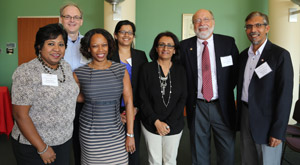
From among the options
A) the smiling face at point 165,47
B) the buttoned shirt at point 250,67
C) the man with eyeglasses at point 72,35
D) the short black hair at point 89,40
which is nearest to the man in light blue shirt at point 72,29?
the man with eyeglasses at point 72,35

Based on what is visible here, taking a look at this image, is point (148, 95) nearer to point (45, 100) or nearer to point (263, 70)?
point (45, 100)

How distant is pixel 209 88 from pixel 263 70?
0.52 meters

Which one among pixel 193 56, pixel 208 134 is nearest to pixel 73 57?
pixel 193 56

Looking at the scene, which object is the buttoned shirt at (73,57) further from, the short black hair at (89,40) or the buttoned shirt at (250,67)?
the buttoned shirt at (250,67)

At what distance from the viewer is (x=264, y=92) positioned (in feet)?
6.22

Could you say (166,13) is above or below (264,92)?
above

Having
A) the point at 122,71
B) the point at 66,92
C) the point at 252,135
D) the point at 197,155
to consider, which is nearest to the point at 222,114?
the point at 252,135

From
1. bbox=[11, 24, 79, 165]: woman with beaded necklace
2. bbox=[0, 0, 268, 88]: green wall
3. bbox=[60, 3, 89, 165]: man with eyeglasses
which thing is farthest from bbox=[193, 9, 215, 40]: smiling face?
bbox=[0, 0, 268, 88]: green wall

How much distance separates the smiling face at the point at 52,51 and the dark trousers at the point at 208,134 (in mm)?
1445

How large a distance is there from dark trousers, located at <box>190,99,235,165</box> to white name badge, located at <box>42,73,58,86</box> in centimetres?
143

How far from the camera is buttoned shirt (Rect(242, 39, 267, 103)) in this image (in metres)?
1.99

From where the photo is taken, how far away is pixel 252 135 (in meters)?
1.97

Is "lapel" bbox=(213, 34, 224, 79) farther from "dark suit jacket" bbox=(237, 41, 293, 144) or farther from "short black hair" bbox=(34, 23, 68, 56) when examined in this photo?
"short black hair" bbox=(34, 23, 68, 56)

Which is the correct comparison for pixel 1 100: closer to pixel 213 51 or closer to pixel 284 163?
pixel 213 51
